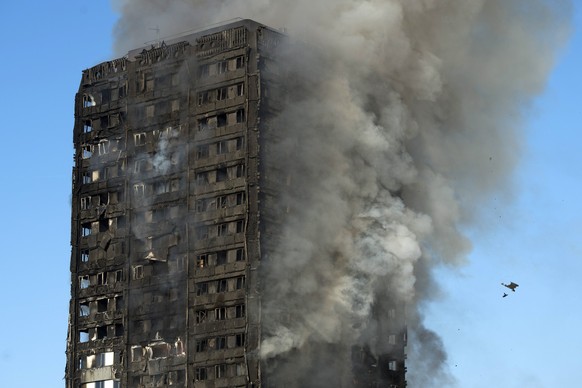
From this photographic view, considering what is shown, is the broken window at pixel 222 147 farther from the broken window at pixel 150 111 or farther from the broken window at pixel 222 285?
A: the broken window at pixel 222 285

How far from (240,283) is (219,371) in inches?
396

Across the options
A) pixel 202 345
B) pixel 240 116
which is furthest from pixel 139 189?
pixel 202 345

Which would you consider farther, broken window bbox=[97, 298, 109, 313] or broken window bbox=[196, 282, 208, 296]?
broken window bbox=[97, 298, 109, 313]

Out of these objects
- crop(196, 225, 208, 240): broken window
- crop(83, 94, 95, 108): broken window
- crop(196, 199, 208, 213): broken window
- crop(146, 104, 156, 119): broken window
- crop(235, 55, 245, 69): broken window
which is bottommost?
crop(196, 225, 208, 240): broken window

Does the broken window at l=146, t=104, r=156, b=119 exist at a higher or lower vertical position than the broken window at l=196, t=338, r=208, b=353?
higher

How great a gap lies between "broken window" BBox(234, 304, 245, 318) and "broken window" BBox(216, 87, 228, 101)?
79.1 feet

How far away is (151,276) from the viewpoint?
600 feet

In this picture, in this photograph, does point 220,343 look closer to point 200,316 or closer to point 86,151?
point 200,316

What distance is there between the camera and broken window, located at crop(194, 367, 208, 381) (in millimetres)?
175075

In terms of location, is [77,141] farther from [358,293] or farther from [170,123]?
[358,293]

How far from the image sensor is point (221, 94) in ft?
589

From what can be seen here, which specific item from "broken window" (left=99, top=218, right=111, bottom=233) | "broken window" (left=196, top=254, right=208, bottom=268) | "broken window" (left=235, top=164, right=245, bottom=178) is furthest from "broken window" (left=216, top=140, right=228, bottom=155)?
"broken window" (left=99, top=218, right=111, bottom=233)

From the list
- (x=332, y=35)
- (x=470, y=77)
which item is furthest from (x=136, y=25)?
(x=470, y=77)

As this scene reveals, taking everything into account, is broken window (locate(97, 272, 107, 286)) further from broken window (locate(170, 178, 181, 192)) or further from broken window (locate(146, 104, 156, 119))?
broken window (locate(146, 104, 156, 119))
